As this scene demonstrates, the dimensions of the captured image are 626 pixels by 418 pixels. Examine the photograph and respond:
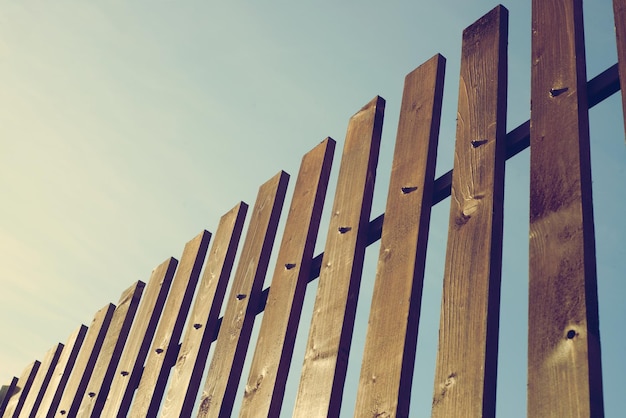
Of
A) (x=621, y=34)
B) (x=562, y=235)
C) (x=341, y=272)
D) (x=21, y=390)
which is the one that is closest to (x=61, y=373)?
(x=21, y=390)

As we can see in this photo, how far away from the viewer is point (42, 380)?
3.94 m

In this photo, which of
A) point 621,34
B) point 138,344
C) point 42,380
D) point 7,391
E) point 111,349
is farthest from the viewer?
point 7,391

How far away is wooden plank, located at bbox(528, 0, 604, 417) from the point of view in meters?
1.23

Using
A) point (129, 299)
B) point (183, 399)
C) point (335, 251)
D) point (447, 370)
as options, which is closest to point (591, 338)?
point (447, 370)

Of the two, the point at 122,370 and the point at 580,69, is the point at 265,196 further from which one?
the point at 580,69

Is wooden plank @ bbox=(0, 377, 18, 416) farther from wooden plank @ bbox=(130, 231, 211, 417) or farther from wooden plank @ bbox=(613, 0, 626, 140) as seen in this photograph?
wooden plank @ bbox=(613, 0, 626, 140)

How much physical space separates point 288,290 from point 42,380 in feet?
7.77

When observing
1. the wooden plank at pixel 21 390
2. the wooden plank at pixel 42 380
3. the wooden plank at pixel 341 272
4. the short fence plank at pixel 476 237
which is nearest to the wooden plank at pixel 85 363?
the wooden plank at pixel 42 380

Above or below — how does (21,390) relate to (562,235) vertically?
above

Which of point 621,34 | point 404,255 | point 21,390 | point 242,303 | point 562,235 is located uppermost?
point 621,34

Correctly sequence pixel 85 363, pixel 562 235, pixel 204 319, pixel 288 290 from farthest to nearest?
pixel 85 363
pixel 204 319
pixel 288 290
pixel 562 235

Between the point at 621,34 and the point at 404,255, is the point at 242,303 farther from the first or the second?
the point at 621,34

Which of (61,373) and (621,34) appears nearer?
(621,34)

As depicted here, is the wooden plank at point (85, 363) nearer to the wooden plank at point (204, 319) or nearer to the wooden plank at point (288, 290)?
the wooden plank at point (204, 319)
